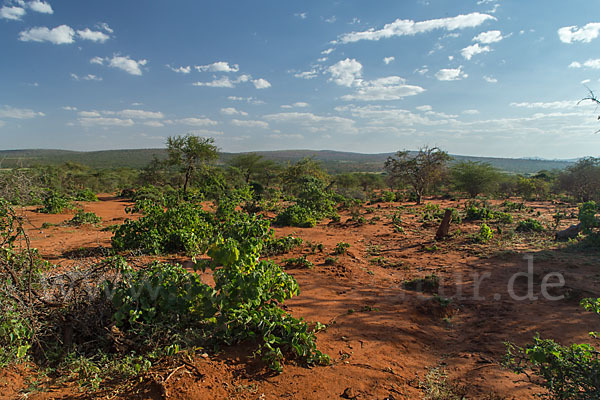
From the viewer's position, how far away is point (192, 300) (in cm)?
327

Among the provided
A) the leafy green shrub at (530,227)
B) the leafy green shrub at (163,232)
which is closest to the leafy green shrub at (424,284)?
the leafy green shrub at (163,232)

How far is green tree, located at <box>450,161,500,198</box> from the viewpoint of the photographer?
20.9 metres

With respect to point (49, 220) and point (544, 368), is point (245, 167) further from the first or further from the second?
point (544, 368)

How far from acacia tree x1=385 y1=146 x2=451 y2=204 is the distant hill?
6.68m

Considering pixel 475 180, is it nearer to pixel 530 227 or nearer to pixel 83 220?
pixel 530 227

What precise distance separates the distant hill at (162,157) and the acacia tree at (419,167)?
668cm

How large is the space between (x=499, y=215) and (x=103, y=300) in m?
12.1

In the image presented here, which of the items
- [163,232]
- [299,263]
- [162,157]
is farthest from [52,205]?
[162,157]

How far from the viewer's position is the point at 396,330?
4020 millimetres

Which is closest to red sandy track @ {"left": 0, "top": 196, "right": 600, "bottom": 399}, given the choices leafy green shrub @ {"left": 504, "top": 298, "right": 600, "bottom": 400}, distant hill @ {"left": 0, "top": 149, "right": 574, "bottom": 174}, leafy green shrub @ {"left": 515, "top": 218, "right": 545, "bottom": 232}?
leafy green shrub @ {"left": 504, "top": 298, "right": 600, "bottom": 400}

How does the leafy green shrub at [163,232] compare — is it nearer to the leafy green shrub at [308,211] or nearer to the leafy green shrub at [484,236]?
the leafy green shrub at [308,211]

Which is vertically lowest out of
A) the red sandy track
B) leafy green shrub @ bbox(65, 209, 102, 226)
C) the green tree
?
the red sandy track

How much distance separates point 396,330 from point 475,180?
20.2 meters

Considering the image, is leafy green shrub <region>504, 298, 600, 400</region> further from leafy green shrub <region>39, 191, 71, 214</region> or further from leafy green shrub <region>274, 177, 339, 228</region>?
leafy green shrub <region>39, 191, 71, 214</region>
